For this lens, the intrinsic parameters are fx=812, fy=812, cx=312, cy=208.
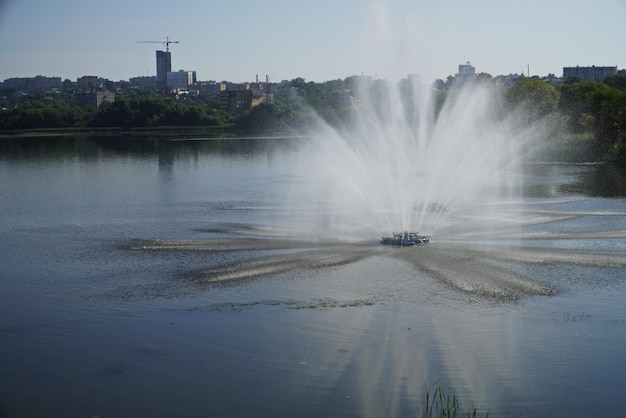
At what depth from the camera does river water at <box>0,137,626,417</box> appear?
15062mm

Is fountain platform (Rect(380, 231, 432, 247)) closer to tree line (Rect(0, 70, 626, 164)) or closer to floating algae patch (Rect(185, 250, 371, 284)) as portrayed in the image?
floating algae patch (Rect(185, 250, 371, 284))

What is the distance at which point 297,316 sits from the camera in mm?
19641

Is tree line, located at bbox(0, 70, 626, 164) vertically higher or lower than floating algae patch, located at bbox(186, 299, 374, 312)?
higher

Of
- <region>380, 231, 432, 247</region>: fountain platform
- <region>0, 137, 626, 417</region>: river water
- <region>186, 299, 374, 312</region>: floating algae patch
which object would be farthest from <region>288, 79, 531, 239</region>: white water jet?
<region>186, 299, 374, 312</region>: floating algae patch

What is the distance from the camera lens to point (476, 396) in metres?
14.9

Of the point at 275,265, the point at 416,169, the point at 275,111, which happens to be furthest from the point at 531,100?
the point at 275,111

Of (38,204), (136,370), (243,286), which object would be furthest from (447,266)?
(38,204)

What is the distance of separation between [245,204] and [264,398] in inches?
967

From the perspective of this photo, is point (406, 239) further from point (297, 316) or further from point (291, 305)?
point (297, 316)

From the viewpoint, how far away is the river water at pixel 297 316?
49.4 ft

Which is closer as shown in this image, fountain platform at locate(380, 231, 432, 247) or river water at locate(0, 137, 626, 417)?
river water at locate(0, 137, 626, 417)

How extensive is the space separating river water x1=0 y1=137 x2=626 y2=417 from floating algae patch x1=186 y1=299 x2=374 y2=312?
80 millimetres

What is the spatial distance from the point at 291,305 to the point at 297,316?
3.22ft

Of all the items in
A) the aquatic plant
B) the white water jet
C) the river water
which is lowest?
the aquatic plant
